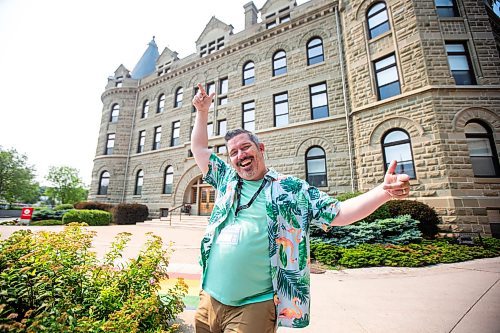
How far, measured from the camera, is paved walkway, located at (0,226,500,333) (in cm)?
248

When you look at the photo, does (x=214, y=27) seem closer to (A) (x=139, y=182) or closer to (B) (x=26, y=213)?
(A) (x=139, y=182)

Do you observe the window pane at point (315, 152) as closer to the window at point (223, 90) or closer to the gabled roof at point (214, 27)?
the window at point (223, 90)

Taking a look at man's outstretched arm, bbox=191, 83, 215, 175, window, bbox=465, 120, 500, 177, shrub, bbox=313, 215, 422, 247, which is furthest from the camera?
window, bbox=465, 120, 500, 177

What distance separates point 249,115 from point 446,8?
35.9ft

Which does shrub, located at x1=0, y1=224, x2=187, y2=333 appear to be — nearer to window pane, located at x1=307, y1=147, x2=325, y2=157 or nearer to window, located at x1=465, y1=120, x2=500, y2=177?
window pane, located at x1=307, y1=147, x2=325, y2=157

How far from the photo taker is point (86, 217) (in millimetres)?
13883

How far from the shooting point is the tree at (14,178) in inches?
1175

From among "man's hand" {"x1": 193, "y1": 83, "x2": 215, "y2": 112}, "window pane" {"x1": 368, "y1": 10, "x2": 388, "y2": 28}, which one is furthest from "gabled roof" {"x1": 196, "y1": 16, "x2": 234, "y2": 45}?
"man's hand" {"x1": 193, "y1": 83, "x2": 215, "y2": 112}

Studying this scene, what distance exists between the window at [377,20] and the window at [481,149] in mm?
5843

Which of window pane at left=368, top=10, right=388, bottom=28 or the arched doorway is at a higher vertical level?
window pane at left=368, top=10, right=388, bottom=28

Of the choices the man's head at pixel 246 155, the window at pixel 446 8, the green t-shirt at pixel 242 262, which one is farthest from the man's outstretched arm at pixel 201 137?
the window at pixel 446 8

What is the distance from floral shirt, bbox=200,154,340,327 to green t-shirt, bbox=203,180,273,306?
0.05m

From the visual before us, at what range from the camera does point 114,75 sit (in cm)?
2306

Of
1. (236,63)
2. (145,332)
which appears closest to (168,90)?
(236,63)
